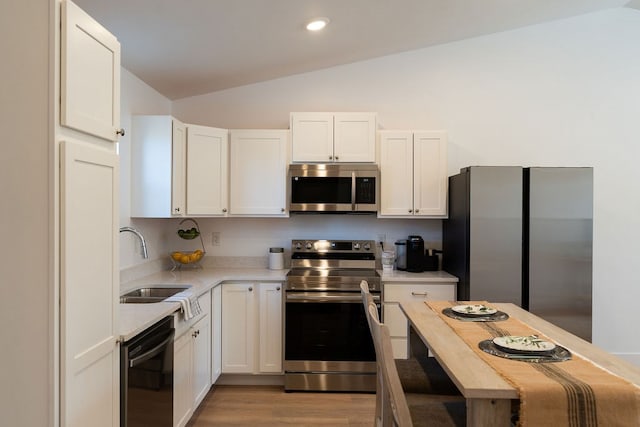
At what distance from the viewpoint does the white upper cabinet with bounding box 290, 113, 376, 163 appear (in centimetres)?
338

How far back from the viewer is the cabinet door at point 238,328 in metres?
3.20

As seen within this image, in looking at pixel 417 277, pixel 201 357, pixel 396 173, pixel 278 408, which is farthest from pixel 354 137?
pixel 278 408

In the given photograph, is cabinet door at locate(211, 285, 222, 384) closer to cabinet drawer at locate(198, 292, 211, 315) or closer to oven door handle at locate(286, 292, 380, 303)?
cabinet drawer at locate(198, 292, 211, 315)

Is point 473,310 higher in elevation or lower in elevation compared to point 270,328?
higher

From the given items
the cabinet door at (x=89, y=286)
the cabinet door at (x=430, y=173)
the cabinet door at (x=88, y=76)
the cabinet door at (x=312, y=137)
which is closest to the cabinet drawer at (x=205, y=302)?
the cabinet door at (x=89, y=286)

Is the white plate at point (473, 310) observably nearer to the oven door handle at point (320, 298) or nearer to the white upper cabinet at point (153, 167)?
the oven door handle at point (320, 298)

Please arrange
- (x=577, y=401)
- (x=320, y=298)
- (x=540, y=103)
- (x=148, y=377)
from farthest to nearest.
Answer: (x=540, y=103), (x=320, y=298), (x=148, y=377), (x=577, y=401)

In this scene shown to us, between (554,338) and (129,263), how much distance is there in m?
2.74

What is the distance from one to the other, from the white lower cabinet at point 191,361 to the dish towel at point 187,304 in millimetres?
35

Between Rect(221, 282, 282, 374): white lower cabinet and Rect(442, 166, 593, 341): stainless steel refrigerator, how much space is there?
4.91ft

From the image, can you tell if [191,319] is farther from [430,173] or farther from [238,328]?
[430,173]

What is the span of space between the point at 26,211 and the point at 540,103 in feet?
13.1

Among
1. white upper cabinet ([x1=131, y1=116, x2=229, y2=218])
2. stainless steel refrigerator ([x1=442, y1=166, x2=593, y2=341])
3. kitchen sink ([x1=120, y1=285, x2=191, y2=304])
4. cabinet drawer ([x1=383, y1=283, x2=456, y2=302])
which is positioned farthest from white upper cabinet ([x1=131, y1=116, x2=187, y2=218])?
stainless steel refrigerator ([x1=442, y1=166, x2=593, y2=341])

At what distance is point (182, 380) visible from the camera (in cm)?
236
